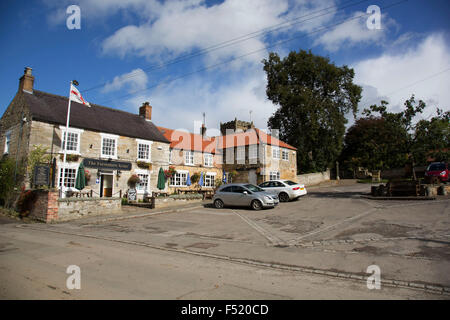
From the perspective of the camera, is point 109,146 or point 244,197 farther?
point 109,146

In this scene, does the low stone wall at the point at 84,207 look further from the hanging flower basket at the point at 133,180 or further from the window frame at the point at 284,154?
the window frame at the point at 284,154

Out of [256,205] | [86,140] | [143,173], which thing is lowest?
[256,205]

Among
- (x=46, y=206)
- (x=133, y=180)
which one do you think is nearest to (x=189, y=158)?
(x=133, y=180)

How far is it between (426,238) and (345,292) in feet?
17.6

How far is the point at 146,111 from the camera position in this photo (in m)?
29.1

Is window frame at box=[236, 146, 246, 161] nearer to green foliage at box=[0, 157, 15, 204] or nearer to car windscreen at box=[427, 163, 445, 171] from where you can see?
car windscreen at box=[427, 163, 445, 171]

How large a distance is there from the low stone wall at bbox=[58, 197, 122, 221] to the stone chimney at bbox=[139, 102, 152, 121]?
13.7 meters

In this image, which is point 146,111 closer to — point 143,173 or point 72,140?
point 143,173

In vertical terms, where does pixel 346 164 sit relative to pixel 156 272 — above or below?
above

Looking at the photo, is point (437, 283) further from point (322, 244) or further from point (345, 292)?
point (322, 244)

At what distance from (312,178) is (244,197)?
2340cm

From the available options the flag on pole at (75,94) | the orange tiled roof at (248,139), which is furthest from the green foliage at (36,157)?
the orange tiled roof at (248,139)
